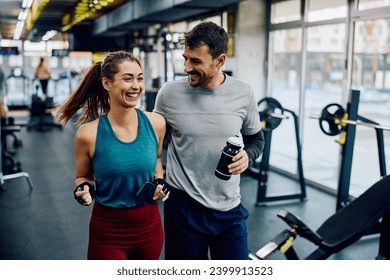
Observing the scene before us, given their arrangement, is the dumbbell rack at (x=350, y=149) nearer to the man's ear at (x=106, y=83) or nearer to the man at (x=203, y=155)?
the man at (x=203, y=155)

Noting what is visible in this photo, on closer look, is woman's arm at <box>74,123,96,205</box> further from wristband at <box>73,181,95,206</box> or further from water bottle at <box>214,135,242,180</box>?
water bottle at <box>214,135,242,180</box>

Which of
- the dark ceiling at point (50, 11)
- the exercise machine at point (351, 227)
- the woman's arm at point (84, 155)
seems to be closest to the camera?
the woman's arm at point (84, 155)

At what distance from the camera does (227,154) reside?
1336 mm

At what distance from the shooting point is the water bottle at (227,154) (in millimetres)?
1334

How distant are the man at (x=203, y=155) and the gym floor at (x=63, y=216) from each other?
147 centimetres

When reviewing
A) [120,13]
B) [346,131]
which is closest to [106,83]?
[346,131]

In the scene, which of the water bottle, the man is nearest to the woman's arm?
the man

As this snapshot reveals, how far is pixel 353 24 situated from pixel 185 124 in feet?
10.1

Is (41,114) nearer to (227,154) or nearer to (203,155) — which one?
(203,155)

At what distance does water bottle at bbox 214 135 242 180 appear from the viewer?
1334 millimetres

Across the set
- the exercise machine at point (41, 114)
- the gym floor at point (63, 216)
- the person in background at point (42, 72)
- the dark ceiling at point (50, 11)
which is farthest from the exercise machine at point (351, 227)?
the person in background at point (42, 72)

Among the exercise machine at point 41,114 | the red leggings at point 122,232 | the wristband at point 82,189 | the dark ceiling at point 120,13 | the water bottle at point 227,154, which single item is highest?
the dark ceiling at point 120,13

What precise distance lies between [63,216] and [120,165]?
250 centimetres
